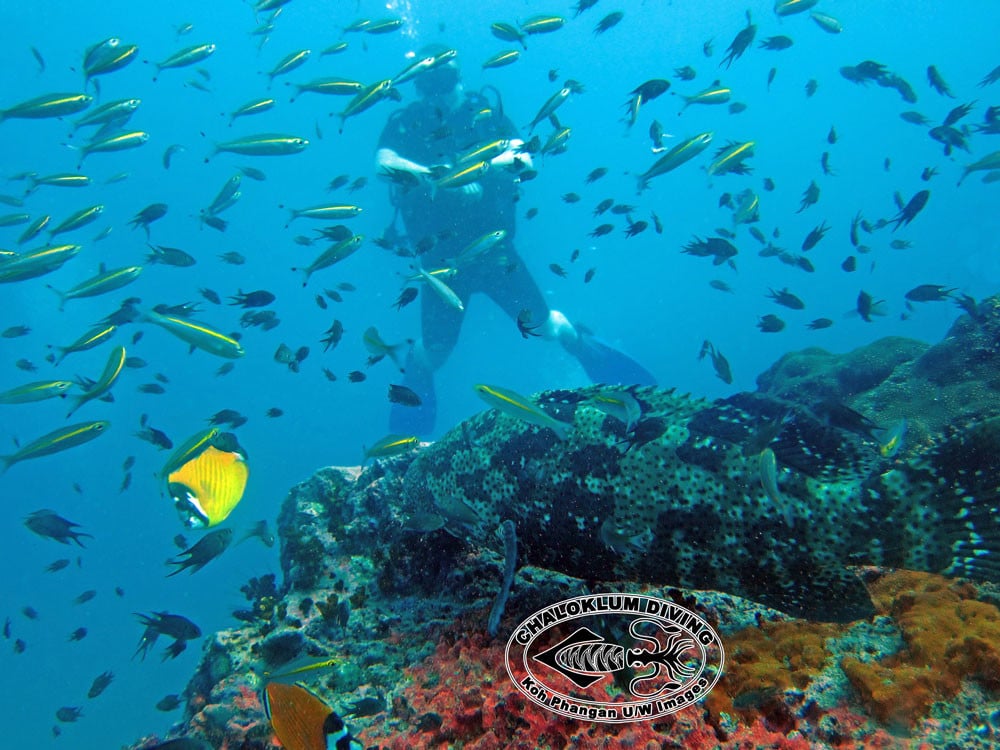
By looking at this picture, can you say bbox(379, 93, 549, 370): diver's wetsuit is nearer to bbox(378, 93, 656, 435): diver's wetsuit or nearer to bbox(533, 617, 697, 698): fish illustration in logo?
bbox(378, 93, 656, 435): diver's wetsuit

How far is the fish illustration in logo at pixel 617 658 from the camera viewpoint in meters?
2.27

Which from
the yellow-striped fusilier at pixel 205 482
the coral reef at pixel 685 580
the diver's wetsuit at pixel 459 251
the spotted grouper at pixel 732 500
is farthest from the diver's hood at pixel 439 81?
the yellow-striped fusilier at pixel 205 482

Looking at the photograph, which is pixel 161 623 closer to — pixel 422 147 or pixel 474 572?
pixel 474 572

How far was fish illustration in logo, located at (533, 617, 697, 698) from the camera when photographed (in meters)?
2.27

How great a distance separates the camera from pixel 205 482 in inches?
97.3

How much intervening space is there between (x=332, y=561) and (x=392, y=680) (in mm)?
1565

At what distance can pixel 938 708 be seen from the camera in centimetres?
198

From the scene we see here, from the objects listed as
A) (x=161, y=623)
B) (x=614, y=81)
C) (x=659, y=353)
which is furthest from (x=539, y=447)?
(x=614, y=81)

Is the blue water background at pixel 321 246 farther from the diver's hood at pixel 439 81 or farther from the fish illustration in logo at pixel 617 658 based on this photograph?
the fish illustration in logo at pixel 617 658

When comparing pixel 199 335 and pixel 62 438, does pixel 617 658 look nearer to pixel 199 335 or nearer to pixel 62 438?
pixel 199 335

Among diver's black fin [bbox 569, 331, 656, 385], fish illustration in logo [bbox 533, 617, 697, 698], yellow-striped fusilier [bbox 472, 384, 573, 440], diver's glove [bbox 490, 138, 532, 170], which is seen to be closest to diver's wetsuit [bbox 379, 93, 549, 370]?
diver's black fin [bbox 569, 331, 656, 385]

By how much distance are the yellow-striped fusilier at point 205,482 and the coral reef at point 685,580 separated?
115 centimetres

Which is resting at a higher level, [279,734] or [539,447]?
[279,734]

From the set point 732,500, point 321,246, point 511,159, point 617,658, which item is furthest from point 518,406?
point 321,246
